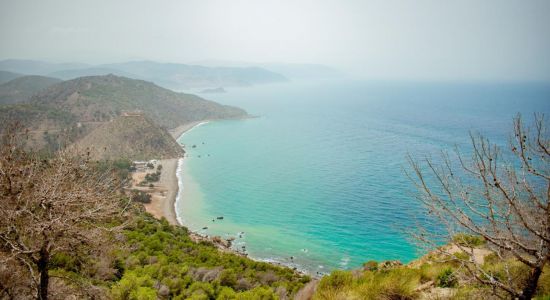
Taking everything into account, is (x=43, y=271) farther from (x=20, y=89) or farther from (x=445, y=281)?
(x=20, y=89)

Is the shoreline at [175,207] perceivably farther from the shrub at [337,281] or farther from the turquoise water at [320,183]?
the shrub at [337,281]

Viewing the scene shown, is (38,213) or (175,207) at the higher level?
(38,213)

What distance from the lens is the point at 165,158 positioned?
309 ft

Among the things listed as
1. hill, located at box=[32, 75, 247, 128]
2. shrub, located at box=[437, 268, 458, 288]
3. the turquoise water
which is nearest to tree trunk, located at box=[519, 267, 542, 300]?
the turquoise water

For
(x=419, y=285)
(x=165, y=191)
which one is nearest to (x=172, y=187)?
(x=165, y=191)

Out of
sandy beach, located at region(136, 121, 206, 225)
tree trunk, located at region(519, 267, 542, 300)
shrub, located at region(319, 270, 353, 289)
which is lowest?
sandy beach, located at region(136, 121, 206, 225)

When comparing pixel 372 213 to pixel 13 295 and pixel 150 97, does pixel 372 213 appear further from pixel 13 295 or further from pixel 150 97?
pixel 150 97

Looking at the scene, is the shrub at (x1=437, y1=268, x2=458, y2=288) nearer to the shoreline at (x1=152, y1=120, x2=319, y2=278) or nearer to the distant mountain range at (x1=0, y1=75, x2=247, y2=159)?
the shoreline at (x1=152, y1=120, x2=319, y2=278)

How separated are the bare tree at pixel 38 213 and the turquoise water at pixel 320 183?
7970 millimetres

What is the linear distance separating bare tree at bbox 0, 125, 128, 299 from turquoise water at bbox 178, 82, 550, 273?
797 centimetres

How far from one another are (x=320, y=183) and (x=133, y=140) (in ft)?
200

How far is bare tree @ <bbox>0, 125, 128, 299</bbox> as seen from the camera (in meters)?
7.88

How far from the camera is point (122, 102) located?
14400 cm

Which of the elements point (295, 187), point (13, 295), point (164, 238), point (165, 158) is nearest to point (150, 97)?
point (165, 158)
